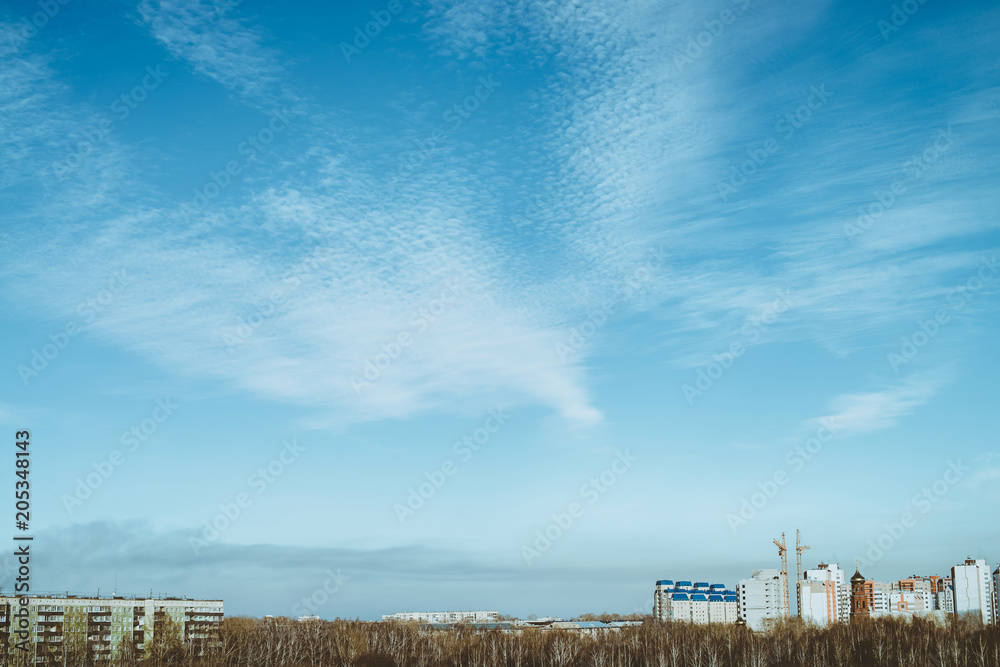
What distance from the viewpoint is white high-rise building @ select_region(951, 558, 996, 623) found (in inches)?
3529

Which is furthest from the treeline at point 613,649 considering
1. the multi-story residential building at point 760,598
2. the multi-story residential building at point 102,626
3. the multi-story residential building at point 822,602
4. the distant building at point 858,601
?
the multi-story residential building at point 760,598

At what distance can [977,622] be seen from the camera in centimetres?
7512

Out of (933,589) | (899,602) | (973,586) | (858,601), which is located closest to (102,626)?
(858,601)

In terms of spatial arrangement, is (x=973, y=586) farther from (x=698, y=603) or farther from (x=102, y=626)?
(x=102, y=626)

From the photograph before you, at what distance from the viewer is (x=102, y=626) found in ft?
184

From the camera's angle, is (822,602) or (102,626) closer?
(102,626)

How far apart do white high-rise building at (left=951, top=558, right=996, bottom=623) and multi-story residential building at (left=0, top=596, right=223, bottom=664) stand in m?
73.0

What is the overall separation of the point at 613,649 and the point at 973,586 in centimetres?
5084

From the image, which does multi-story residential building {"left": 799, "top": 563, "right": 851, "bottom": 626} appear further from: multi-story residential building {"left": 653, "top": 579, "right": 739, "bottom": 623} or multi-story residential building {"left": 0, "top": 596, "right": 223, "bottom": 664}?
multi-story residential building {"left": 0, "top": 596, "right": 223, "bottom": 664}

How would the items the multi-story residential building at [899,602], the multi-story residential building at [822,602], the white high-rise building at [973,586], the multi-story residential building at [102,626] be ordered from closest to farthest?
the multi-story residential building at [102,626] < the white high-rise building at [973,586] < the multi-story residential building at [822,602] < the multi-story residential building at [899,602]

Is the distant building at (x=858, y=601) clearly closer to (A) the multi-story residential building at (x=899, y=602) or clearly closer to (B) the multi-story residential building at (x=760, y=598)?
(B) the multi-story residential building at (x=760, y=598)

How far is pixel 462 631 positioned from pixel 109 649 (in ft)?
106

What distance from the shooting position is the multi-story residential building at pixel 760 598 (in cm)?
10712

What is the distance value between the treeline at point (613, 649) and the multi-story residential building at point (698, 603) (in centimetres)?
3934
